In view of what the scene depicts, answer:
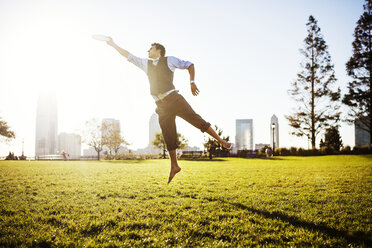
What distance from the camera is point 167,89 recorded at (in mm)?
4680

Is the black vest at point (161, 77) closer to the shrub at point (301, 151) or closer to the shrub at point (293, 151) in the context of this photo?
the shrub at point (301, 151)

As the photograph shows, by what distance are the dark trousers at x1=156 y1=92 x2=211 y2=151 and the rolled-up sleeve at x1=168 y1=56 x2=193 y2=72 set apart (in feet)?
1.71

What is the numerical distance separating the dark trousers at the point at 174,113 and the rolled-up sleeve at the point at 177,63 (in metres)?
0.52

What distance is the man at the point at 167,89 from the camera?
4676 mm

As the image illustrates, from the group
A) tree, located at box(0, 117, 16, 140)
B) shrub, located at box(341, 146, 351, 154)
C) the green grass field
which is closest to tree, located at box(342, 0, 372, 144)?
shrub, located at box(341, 146, 351, 154)

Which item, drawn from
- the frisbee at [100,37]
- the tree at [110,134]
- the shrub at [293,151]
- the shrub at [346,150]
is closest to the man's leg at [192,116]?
the frisbee at [100,37]

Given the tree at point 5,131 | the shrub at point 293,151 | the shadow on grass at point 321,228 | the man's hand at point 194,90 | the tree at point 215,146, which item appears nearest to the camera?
the shadow on grass at point 321,228

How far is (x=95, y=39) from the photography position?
16.3 feet

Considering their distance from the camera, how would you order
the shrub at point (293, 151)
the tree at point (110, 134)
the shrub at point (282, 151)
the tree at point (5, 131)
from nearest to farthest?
the shrub at point (293, 151)
the shrub at point (282, 151)
the tree at point (5, 131)
the tree at point (110, 134)

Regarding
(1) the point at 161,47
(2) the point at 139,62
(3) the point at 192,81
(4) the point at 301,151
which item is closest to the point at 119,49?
(2) the point at 139,62

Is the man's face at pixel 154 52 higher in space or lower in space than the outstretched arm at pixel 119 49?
lower

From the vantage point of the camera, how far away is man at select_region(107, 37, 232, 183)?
184 inches

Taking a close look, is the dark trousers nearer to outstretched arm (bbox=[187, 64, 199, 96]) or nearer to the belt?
the belt

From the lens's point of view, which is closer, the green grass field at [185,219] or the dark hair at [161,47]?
the green grass field at [185,219]
